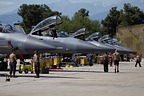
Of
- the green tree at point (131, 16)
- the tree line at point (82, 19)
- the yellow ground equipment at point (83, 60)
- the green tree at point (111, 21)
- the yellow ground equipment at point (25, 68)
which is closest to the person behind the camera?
the yellow ground equipment at point (25, 68)

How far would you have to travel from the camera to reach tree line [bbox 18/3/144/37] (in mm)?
105081

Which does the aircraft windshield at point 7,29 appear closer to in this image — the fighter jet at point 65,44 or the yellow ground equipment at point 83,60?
the fighter jet at point 65,44

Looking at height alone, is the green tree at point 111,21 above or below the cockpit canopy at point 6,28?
above

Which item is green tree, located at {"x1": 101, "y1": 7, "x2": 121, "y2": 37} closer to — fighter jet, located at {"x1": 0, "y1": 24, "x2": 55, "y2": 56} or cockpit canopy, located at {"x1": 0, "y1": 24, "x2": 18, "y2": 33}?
cockpit canopy, located at {"x1": 0, "y1": 24, "x2": 18, "y2": 33}

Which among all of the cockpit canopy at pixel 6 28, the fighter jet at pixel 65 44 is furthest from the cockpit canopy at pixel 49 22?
the cockpit canopy at pixel 6 28

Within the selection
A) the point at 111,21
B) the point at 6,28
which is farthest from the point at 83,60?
the point at 111,21

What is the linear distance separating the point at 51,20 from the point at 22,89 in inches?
570

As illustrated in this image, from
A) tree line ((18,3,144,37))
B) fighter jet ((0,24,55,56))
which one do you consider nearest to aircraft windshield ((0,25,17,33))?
fighter jet ((0,24,55,56))

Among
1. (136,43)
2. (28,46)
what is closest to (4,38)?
(28,46)

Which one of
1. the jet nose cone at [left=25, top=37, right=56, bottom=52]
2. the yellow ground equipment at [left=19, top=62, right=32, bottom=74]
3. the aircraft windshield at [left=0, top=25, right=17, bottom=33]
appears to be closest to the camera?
the jet nose cone at [left=25, top=37, right=56, bottom=52]

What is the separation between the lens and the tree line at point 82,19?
10508 cm

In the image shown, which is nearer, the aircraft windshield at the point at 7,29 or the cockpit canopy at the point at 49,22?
the aircraft windshield at the point at 7,29

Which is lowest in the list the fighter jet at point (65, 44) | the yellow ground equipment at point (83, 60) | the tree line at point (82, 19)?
the yellow ground equipment at point (83, 60)

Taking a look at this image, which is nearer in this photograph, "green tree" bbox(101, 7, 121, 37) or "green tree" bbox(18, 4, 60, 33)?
"green tree" bbox(18, 4, 60, 33)
